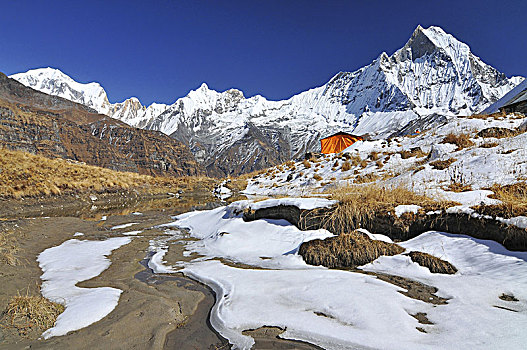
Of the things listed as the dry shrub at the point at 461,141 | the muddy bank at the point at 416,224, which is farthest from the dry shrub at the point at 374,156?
the muddy bank at the point at 416,224

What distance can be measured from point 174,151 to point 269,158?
253 ft

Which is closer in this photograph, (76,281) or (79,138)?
(76,281)

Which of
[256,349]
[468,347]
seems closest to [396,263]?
[468,347]

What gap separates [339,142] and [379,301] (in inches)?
1275

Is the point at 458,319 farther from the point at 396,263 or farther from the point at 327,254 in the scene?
the point at 327,254

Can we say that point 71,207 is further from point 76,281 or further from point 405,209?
point 405,209

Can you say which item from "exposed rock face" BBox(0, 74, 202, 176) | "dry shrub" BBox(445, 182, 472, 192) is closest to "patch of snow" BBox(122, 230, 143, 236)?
"dry shrub" BBox(445, 182, 472, 192)

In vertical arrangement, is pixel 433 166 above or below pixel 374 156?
below

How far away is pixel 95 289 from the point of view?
4.38 meters

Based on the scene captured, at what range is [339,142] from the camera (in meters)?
33.8

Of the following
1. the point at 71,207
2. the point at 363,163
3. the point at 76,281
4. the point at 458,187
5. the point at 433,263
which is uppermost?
the point at 363,163

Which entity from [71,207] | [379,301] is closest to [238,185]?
[71,207]

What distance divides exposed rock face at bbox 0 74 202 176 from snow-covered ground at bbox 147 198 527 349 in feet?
326

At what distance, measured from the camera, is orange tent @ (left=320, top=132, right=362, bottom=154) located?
33219 mm
